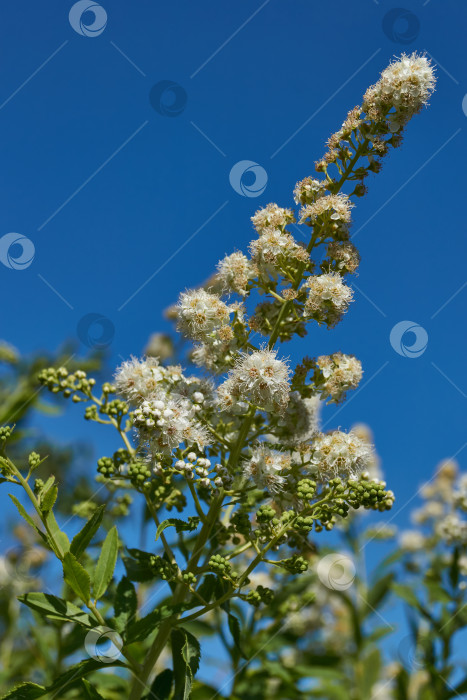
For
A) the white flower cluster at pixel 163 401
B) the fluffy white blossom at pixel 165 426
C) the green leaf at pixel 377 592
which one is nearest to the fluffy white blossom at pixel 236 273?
the white flower cluster at pixel 163 401

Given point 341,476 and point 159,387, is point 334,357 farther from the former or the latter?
point 159,387

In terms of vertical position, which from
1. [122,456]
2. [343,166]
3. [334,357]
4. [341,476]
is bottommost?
[122,456]

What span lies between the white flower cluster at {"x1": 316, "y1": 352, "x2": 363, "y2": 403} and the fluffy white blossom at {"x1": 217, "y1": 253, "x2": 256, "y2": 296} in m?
0.47

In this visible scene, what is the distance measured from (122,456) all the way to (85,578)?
0.57 metres

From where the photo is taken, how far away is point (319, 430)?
8.61 ft

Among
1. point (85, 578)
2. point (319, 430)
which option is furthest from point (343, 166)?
point (85, 578)

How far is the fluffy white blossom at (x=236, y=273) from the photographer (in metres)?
2.64

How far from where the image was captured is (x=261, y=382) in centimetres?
230

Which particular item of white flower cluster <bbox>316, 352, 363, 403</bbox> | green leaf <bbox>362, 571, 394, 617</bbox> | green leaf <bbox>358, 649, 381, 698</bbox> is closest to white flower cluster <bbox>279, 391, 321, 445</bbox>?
white flower cluster <bbox>316, 352, 363, 403</bbox>

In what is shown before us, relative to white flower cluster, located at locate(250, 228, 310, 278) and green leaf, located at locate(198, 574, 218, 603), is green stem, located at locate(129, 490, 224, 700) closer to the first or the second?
green leaf, located at locate(198, 574, 218, 603)

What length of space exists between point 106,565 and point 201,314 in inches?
41.8

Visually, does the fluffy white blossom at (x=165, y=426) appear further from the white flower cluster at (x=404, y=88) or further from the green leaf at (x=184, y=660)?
the white flower cluster at (x=404, y=88)

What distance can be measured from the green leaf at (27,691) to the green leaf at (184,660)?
1.48 ft

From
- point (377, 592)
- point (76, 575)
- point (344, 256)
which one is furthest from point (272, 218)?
point (377, 592)
